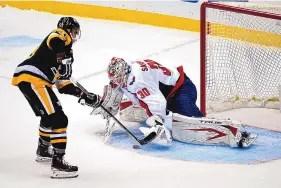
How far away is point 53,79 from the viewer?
132 inches

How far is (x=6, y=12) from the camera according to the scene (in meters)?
6.97

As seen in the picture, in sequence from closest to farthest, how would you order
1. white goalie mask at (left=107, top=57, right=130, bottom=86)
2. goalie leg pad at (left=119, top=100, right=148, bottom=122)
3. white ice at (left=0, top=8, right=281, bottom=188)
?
1. white ice at (left=0, top=8, right=281, bottom=188)
2. white goalie mask at (left=107, top=57, right=130, bottom=86)
3. goalie leg pad at (left=119, top=100, right=148, bottom=122)

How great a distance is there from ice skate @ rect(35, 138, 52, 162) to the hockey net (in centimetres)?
103

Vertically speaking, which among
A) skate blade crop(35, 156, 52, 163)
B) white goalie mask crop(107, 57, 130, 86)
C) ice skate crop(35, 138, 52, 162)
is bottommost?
skate blade crop(35, 156, 52, 163)

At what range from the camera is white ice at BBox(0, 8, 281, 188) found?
3.24 metres

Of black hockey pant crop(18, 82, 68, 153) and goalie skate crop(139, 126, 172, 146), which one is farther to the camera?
goalie skate crop(139, 126, 172, 146)

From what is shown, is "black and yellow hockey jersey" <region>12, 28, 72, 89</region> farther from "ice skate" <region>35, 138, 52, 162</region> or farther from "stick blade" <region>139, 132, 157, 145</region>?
"stick blade" <region>139, 132, 157, 145</region>

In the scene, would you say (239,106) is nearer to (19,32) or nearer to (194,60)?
(194,60)

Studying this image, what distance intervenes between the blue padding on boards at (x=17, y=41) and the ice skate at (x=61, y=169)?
284 cm

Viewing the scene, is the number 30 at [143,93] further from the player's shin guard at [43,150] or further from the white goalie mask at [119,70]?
A: the player's shin guard at [43,150]

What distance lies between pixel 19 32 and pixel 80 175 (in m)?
3.28

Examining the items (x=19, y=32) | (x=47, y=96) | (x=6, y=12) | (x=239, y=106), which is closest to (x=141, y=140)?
(x=47, y=96)

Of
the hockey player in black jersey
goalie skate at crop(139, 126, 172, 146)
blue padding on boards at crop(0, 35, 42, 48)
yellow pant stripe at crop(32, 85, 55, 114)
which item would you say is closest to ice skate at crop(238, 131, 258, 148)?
goalie skate at crop(139, 126, 172, 146)

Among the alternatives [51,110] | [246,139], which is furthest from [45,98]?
[246,139]
